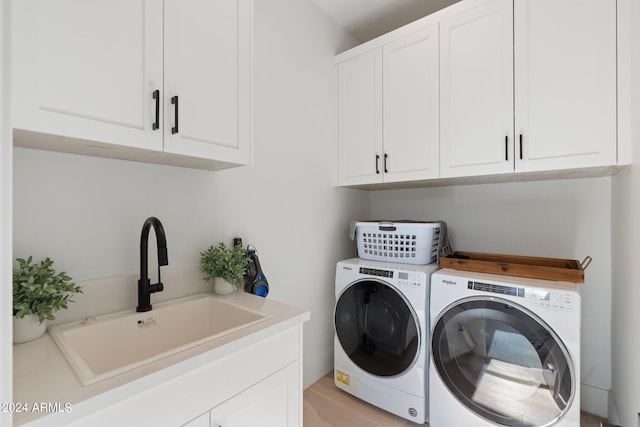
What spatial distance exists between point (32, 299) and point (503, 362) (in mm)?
1923

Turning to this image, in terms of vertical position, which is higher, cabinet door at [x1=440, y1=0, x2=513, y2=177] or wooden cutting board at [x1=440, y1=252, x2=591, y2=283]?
cabinet door at [x1=440, y1=0, x2=513, y2=177]

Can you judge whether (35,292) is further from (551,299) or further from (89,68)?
(551,299)

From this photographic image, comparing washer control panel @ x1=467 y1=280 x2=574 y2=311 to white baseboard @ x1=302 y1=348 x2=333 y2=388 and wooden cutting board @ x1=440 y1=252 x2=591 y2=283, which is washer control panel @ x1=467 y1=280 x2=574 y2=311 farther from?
white baseboard @ x1=302 y1=348 x2=333 y2=388

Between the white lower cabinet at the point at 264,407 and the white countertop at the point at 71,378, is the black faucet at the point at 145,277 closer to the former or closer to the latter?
the white countertop at the point at 71,378

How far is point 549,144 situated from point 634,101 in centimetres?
33

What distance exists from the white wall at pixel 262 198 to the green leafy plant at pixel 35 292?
158 mm

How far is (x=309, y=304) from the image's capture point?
2.09 m

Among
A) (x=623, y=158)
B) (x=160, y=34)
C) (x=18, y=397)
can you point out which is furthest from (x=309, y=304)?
(x=623, y=158)

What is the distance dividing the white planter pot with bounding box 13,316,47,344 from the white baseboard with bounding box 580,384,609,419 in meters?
2.74

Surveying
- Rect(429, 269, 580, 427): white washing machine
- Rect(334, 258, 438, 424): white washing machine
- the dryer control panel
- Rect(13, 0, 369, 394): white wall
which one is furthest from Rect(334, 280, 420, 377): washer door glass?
the dryer control panel

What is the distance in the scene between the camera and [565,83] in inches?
57.1

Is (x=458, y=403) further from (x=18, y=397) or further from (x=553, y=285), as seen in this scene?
(x=18, y=397)

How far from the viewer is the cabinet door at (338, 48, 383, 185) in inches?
82.4

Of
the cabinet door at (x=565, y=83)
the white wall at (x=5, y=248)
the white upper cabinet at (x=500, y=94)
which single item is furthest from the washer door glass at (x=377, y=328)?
the white wall at (x=5, y=248)
